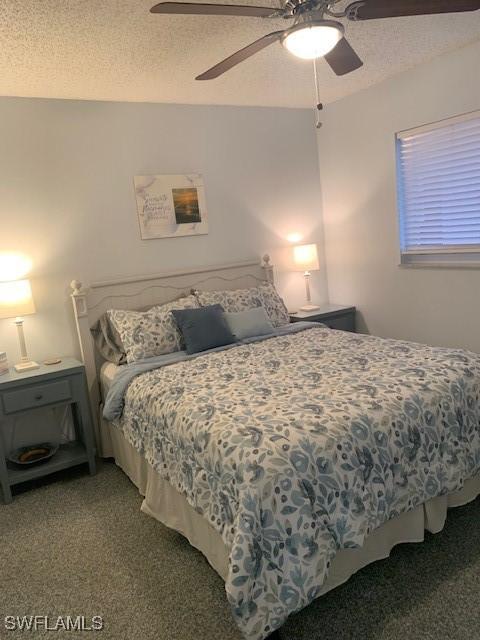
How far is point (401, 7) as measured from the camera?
181 centimetres

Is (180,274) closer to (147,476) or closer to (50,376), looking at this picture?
(50,376)

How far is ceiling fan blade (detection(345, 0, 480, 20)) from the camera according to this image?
1.78 metres

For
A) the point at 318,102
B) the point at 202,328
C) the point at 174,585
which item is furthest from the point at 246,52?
the point at 174,585

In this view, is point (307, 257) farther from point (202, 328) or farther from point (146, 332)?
point (146, 332)

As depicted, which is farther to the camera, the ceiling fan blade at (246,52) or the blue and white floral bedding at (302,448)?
the ceiling fan blade at (246,52)

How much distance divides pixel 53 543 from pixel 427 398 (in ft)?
6.44

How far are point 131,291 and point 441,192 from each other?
7.77ft

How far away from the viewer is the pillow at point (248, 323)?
3.32 metres

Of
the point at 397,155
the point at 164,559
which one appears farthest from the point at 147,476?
the point at 397,155

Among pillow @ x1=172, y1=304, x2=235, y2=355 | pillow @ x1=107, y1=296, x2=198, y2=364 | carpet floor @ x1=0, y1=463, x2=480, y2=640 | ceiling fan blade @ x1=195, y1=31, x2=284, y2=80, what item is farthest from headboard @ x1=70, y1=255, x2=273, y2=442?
ceiling fan blade @ x1=195, y1=31, x2=284, y2=80

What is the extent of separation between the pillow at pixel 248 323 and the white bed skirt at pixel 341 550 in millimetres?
1064

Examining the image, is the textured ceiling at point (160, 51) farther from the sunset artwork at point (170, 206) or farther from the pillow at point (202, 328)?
the pillow at point (202, 328)

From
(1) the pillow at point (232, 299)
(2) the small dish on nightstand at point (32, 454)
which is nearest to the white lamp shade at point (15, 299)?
(2) the small dish on nightstand at point (32, 454)

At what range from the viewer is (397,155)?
3754mm
